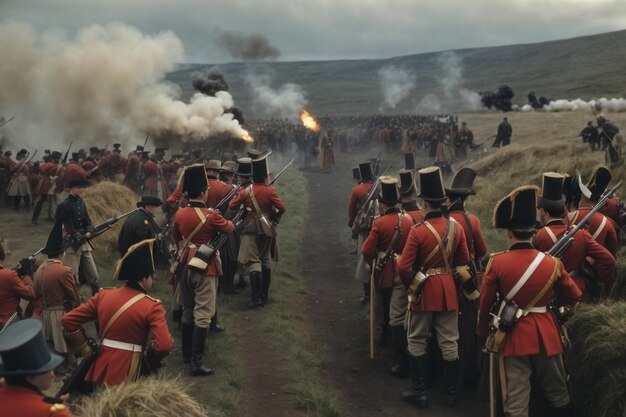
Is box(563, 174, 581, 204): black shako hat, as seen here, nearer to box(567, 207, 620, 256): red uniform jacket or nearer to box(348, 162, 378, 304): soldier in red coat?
box(567, 207, 620, 256): red uniform jacket

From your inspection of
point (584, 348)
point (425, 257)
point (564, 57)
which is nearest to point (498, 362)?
point (584, 348)

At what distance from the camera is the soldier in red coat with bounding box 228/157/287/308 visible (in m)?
9.32

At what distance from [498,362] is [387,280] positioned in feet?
8.76

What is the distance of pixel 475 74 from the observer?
10644cm

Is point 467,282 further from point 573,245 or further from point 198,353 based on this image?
point 198,353

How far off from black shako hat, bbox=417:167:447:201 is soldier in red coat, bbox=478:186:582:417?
3.87ft

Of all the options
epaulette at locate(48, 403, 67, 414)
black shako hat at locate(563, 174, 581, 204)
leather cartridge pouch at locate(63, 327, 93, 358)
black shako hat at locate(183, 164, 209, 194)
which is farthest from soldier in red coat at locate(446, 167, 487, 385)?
epaulette at locate(48, 403, 67, 414)

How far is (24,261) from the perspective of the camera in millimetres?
6512

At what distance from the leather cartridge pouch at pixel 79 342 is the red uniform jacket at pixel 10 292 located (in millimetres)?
1904

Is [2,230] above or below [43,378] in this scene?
below

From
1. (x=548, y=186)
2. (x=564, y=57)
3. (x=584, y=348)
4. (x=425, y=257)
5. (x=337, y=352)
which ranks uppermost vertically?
(x=564, y=57)

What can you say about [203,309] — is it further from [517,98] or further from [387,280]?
[517,98]

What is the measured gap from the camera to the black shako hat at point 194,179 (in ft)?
23.4

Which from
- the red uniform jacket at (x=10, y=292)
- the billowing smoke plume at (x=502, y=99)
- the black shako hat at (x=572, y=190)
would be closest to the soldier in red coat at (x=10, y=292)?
the red uniform jacket at (x=10, y=292)
